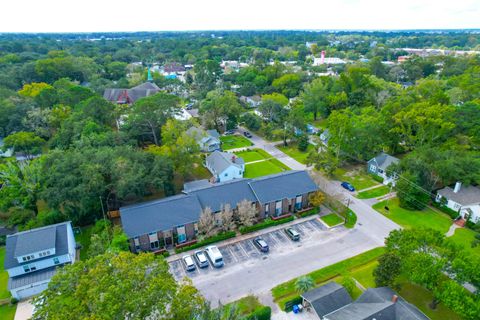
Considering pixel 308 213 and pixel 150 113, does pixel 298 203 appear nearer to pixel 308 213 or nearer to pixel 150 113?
pixel 308 213

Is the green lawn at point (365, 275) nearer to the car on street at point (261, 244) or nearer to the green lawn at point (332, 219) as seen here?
the green lawn at point (332, 219)

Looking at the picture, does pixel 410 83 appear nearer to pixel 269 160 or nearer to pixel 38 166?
pixel 269 160

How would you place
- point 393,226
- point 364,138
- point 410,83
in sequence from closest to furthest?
point 393,226 → point 364,138 → point 410,83

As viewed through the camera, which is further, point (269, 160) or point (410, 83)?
point (410, 83)

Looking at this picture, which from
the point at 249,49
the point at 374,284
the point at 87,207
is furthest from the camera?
the point at 249,49

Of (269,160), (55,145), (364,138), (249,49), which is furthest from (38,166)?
(249,49)

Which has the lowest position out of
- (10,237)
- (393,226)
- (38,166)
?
(393,226)

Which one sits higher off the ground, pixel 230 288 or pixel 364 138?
pixel 364 138
